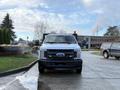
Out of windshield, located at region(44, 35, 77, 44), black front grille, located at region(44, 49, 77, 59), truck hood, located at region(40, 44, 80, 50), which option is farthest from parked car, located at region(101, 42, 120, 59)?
black front grille, located at region(44, 49, 77, 59)

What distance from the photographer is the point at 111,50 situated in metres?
39.4

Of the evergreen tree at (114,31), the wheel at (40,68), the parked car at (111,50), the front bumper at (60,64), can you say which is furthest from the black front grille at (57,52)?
the evergreen tree at (114,31)

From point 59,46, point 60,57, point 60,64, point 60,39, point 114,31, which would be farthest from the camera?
point 114,31

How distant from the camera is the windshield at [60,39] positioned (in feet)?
66.1

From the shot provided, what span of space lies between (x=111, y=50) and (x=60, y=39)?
64.8ft

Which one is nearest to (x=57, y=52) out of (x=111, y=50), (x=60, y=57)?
(x=60, y=57)

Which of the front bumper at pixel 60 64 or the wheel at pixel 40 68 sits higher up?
the front bumper at pixel 60 64

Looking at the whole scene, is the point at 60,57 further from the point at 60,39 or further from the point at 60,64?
the point at 60,39

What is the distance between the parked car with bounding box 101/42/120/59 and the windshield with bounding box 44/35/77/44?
18.2 metres

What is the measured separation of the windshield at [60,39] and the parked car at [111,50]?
18.2 meters

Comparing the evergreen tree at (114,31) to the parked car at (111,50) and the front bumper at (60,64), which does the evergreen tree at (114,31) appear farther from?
the front bumper at (60,64)

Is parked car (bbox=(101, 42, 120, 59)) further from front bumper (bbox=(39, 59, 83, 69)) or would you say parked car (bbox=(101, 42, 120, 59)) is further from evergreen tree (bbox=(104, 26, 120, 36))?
evergreen tree (bbox=(104, 26, 120, 36))

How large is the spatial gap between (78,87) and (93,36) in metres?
118

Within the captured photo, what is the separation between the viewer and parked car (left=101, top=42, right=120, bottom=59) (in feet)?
126
